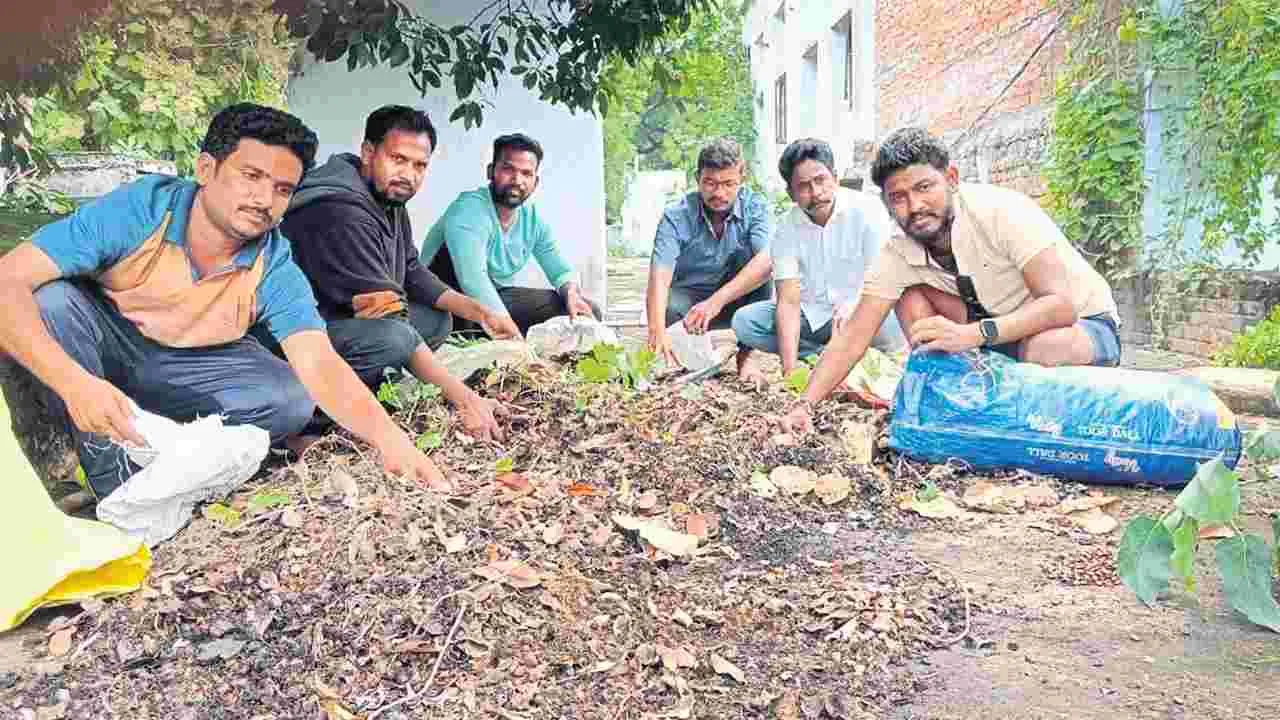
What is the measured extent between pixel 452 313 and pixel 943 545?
2.29m

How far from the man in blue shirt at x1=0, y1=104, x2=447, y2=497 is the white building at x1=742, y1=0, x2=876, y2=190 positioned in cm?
916

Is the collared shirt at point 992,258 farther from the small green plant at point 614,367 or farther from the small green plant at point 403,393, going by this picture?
the small green plant at point 403,393

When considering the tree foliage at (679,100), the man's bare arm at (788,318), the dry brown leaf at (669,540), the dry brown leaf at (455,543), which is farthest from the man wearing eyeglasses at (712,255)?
the dry brown leaf at (455,543)

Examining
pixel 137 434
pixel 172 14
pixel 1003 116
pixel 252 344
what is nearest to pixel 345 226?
pixel 252 344

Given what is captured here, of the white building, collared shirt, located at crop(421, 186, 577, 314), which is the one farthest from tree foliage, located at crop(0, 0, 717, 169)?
the white building

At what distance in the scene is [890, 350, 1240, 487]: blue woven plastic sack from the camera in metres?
3.02

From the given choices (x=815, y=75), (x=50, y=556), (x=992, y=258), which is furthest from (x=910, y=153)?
(x=815, y=75)

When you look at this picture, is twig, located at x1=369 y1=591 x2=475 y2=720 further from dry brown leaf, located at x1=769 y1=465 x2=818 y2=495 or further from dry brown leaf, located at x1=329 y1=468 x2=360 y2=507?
dry brown leaf, located at x1=769 y1=465 x2=818 y2=495

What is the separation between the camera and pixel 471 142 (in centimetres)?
694

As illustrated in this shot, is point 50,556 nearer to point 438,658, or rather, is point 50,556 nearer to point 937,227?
point 438,658

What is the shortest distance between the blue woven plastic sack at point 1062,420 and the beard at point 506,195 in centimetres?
211

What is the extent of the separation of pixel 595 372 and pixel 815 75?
1356 cm

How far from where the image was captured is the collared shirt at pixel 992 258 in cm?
333

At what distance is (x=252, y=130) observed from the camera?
2.96 m
